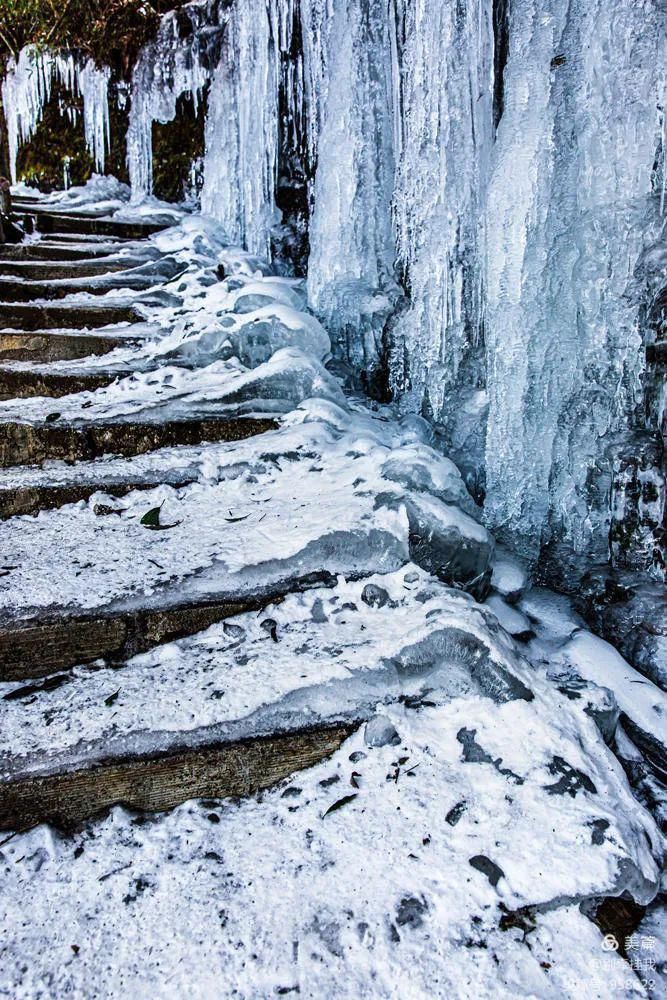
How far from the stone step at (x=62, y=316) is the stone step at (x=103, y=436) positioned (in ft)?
3.81

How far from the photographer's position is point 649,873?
3.72 feet

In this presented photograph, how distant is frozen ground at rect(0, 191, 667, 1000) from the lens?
0.97 meters

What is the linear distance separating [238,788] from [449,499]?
1255mm

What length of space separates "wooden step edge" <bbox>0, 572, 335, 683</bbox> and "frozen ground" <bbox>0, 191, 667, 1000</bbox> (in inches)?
1.4

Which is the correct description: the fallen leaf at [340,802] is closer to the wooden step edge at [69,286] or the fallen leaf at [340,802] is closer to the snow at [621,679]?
the snow at [621,679]

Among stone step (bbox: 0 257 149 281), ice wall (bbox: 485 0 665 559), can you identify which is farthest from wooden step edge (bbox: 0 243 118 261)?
ice wall (bbox: 485 0 665 559)

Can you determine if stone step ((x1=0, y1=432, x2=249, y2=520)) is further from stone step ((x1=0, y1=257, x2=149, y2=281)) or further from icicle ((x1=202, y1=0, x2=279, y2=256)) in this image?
icicle ((x1=202, y1=0, x2=279, y2=256))

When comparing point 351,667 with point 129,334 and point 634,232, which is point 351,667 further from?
point 129,334

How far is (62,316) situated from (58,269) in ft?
2.77

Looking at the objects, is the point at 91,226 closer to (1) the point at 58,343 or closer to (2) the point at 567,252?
(1) the point at 58,343

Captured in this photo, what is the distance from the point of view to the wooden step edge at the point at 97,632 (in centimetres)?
141

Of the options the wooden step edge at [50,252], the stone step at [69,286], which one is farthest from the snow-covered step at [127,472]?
the wooden step edge at [50,252]

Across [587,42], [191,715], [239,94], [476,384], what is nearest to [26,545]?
[191,715]

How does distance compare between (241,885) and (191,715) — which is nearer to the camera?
(241,885)
